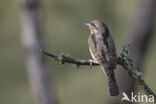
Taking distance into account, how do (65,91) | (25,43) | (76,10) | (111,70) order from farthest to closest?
(65,91) → (76,10) → (25,43) → (111,70)

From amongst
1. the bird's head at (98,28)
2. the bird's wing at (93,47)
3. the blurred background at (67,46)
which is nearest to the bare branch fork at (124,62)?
the bird's wing at (93,47)

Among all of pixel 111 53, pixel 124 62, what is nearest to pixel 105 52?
pixel 111 53

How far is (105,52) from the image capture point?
5.67 metres

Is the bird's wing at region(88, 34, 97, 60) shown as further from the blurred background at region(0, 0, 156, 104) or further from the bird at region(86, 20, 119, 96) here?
the blurred background at region(0, 0, 156, 104)

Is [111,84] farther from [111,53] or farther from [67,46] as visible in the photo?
[67,46]

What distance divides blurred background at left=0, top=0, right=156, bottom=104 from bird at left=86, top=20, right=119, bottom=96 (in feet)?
29.9

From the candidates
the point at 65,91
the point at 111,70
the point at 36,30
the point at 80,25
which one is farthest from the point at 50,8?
the point at 111,70

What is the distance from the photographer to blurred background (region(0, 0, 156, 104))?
1561cm

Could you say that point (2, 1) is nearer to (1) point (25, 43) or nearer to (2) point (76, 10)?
(2) point (76, 10)

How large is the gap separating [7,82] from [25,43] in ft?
18.9

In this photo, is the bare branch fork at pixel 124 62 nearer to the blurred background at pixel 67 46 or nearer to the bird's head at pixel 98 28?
the bird's head at pixel 98 28

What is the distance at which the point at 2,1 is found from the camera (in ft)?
54.4

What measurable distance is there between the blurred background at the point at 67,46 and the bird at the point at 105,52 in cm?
911

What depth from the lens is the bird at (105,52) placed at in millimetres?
5656
